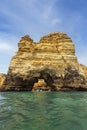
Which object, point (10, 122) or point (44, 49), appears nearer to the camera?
point (10, 122)

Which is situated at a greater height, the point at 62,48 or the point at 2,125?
the point at 62,48

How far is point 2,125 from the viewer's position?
13.3 meters

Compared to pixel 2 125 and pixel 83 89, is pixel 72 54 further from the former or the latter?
pixel 2 125

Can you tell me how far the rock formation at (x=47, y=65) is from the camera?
57.2 meters

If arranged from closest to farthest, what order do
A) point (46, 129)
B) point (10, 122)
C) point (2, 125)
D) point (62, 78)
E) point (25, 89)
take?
point (46, 129)
point (2, 125)
point (10, 122)
point (62, 78)
point (25, 89)

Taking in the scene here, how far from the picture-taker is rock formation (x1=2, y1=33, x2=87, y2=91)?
57.2 m

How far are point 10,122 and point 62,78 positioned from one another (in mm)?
42555

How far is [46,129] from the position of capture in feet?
40.0

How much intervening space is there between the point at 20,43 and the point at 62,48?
10.4 m

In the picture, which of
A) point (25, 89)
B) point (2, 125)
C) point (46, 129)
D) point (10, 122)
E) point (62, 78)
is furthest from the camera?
point (25, 89)

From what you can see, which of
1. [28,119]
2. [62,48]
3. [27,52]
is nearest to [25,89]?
[27,52]

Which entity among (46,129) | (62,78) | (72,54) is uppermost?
(72,54)

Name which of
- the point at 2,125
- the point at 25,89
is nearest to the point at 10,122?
the point at 2,125

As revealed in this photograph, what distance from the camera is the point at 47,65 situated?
190ft
